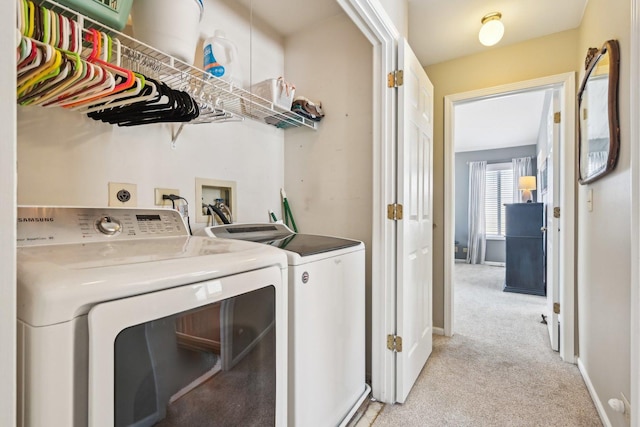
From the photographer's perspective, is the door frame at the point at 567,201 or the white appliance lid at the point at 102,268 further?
the door frame at the point at 567,201

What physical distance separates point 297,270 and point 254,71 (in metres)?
1.38

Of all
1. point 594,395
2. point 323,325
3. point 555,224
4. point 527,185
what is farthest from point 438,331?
point 527,185

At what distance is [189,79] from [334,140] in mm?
960

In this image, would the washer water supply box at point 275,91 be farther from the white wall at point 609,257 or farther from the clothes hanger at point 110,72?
the white wall at point 609,257

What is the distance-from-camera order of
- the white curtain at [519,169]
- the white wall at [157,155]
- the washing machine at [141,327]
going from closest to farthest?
1. the washing machine at [141,327]
2. the white wall at [157,155]
3. the white curtain at [519,169]

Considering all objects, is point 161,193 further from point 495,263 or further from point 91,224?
point 495,263

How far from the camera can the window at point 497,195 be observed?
6129 mm

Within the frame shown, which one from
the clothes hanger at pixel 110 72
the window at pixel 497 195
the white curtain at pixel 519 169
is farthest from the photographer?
the window at pixel 497 195

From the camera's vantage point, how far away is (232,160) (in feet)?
5.75

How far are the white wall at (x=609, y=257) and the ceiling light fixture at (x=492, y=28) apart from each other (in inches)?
18.8

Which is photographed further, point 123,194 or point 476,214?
point 476,214

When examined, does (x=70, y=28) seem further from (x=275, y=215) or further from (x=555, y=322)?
(x=555, y=322)

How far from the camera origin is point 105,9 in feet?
2.93

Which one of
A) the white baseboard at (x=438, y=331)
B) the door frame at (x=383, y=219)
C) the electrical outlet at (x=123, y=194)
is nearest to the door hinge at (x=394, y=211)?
the door frame at (x=383, y=219)
